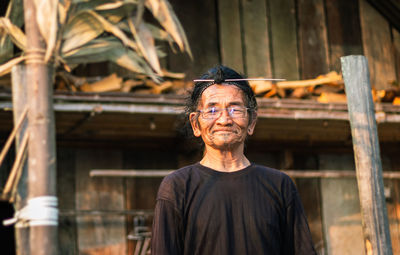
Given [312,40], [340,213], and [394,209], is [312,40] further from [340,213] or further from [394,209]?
[394,209]

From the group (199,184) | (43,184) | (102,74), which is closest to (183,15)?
(102,74)

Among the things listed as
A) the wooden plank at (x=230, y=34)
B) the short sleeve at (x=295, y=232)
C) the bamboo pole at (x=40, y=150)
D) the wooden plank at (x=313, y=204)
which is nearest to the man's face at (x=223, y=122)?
the short sleeve at (x=295, y=232)

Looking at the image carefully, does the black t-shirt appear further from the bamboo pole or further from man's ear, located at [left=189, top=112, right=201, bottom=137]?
the bamboo pole

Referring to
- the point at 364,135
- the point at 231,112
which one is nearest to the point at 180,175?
the point at 231,112

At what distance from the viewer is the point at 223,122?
302 centimetres

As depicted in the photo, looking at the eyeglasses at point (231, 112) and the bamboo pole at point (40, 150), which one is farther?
the bamboo pole at point (40, 150)

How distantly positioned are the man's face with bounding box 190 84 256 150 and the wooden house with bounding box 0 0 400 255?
4196mm

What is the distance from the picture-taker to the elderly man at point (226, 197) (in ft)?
9.50

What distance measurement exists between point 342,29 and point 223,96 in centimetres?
709

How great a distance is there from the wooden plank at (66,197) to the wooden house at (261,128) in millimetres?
12

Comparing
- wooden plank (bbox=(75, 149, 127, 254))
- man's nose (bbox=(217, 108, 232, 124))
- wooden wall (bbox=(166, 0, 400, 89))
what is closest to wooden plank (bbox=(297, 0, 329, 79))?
wooden wall (bbox=(166, 0, 400, 89))

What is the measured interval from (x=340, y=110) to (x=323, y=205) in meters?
1.81

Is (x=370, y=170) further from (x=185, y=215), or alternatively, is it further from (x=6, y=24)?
(x=6, y=24)

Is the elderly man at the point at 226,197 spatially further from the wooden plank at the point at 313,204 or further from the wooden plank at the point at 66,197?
the wooden plank at the point at 313,204
